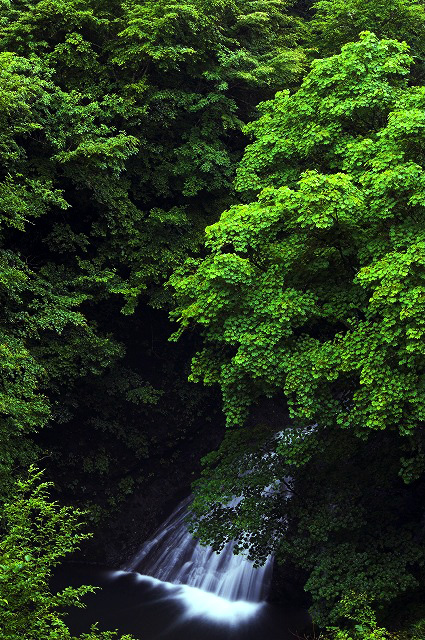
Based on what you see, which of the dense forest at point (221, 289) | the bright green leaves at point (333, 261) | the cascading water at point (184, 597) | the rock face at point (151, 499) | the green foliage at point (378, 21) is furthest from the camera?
the rock face at point (151, 499)

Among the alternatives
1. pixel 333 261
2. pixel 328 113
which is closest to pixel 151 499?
pixel 333 261

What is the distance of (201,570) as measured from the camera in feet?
43.4

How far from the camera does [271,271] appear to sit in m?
9.37

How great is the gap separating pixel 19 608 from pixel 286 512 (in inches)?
231

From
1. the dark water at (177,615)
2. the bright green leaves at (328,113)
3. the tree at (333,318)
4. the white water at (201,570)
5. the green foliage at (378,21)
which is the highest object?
the green foliage at (378,21)

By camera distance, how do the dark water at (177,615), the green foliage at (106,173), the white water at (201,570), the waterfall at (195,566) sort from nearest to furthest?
the green foliage at (106,173) < the dark water at (177,615) < the white water at (201,570) < the waterfall at (195,566)

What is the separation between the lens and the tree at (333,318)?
326 inches

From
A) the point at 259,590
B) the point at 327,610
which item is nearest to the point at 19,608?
the point at 327,610

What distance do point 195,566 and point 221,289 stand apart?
722 cm

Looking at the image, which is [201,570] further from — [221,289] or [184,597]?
[221,289]

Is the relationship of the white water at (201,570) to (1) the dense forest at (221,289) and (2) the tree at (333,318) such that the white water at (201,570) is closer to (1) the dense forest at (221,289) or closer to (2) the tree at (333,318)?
(1) the dense forest at (221,289)

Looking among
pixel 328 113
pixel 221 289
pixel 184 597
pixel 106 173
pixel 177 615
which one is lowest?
pixel 177 615

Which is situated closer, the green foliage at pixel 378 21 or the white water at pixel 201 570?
the white water at pixel 201 570

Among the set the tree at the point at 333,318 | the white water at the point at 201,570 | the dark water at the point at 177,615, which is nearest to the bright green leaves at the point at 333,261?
the tree at the point at 333,318
